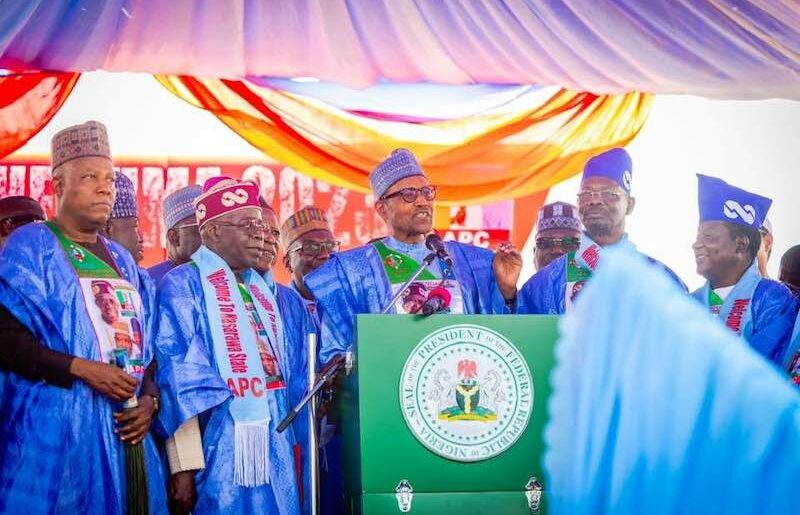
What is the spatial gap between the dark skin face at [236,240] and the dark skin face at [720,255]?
2389 mm

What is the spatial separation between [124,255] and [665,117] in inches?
156

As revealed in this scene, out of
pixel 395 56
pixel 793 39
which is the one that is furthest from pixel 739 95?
pixel 395 56

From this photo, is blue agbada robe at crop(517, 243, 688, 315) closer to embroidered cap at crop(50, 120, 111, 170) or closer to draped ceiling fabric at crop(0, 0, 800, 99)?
draped ceiling fabric at crop(0, 0, 800, 99)

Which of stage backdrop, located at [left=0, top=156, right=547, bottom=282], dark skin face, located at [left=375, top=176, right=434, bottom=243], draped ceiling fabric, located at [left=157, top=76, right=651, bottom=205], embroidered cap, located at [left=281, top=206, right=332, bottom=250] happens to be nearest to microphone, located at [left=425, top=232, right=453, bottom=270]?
dark skin face, located at [left=375, top=176, right=434, bottom=243]

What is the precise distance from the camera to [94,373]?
12.5 feet

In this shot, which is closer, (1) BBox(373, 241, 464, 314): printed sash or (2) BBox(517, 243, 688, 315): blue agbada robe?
(1) BBox(373, 241, 464, 314): printed sash

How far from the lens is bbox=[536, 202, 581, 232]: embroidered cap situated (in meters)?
6.41

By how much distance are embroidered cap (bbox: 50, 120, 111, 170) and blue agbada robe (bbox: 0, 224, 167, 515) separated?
14.6 inches

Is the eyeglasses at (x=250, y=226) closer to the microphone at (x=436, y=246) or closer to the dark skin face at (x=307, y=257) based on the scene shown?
the microphone at (x=436, y=246)

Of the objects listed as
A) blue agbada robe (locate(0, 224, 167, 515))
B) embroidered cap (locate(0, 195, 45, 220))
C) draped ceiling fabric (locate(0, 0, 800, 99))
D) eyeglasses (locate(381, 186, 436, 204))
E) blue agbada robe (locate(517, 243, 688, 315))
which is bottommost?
blue agbada robe (locate(0, 224, 167, 515))

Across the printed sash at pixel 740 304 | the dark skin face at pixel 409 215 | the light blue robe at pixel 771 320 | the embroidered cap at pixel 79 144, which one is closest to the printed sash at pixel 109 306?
the embroidered cap at pixel 79 144

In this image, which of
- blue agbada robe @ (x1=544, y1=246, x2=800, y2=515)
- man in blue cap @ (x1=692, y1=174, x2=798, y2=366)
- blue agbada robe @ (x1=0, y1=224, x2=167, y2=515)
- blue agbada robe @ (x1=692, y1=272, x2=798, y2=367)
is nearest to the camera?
blue agbada robe @ (x1=544, y1=246, x2=800, y2=515)

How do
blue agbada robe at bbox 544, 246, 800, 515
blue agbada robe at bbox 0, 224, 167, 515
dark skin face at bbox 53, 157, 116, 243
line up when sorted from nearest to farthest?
blue agbada robe at bbox 544, 246, 800, 515, blue agbada robe at bbox 0, 224, 167, 515, dark skin face at bbox 53, 157, 116, 243

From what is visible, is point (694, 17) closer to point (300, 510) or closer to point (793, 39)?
point (793, 39)
